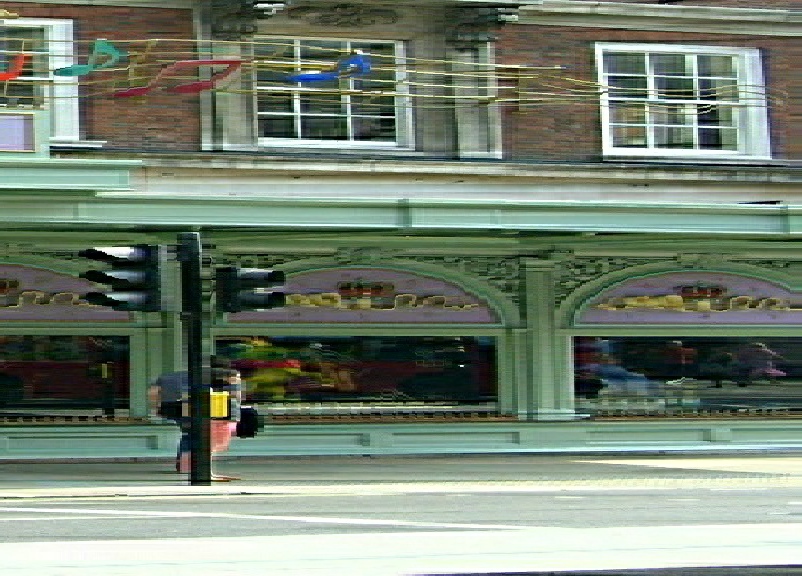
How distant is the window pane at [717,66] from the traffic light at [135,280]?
1107cm

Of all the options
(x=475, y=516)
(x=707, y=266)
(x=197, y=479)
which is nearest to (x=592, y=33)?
(x=707, y=266)

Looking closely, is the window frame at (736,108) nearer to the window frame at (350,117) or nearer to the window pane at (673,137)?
the window pane at (673,137)

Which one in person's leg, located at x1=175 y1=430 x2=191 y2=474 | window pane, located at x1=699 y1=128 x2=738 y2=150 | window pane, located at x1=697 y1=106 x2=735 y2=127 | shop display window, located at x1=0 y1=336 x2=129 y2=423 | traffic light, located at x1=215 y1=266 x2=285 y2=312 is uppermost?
window pane, located at x1=697 y1=106 x2=735 y2=127

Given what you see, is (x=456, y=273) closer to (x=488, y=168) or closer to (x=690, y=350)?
(x=488, y=168)

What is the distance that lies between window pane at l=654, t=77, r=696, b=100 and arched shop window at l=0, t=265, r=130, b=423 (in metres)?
8.82

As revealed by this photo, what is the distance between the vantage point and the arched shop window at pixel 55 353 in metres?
24.1

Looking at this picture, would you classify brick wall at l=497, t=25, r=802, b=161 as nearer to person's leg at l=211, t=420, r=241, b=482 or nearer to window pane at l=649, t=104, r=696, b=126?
window pane at l=649, t=104, r=696, b=126

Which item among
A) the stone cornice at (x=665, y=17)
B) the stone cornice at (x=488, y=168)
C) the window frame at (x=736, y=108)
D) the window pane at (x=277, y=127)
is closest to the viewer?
the stone cornice at (x=488, y=168)

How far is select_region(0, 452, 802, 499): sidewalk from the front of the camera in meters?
20.3

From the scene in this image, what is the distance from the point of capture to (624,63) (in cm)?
2748

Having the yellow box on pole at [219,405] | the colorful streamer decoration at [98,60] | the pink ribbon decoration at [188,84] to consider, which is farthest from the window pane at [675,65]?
the yellow box on pole at [219,405]

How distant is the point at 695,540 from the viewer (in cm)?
1427

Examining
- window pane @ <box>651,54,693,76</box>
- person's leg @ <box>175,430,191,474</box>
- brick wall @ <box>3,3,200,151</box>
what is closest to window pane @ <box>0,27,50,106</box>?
brick wall @ <box>3,3,200,151</box>

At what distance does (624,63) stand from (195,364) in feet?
33.0
